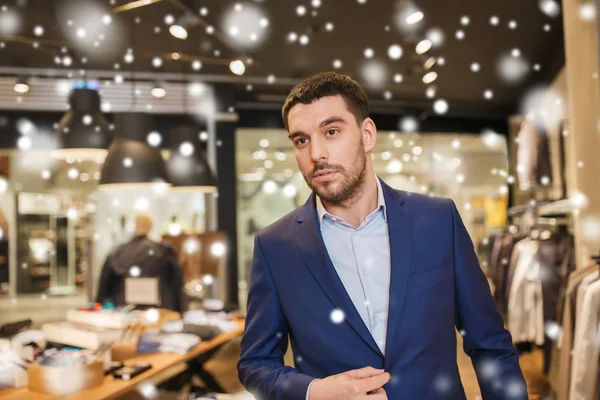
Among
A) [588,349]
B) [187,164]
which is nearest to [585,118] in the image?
[588,349]

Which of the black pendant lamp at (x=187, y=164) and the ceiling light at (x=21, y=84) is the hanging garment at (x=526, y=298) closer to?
the black pendant lamp at (x=187, y=164)

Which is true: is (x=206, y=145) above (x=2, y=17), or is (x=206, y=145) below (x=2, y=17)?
below

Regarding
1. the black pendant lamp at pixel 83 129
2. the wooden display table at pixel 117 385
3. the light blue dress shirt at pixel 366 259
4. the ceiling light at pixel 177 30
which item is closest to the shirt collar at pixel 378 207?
the light blue dress shirt at pixel 366 259

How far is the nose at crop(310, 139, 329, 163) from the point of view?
1285mm

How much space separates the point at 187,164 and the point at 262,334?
335 centimetres

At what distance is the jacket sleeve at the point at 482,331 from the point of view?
1.26 m

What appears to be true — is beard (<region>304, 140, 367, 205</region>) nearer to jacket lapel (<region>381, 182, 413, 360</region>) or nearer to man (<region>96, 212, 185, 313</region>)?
jacket lapel (<region>381, 182, 413, 360</region>)

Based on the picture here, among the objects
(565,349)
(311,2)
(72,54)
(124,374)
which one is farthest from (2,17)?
(565,349)

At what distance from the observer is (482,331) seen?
129cm

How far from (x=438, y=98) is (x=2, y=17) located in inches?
206

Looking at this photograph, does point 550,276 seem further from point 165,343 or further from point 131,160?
point 131,160

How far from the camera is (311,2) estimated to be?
14.9 feet

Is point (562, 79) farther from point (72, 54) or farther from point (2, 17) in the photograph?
point (2, 17)

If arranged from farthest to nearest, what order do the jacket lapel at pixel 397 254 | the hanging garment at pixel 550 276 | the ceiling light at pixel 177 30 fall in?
the hanging garment at pixel 550 276
the ceiling light at pixel 177 30
the jacket lapel at pixel 397 254
